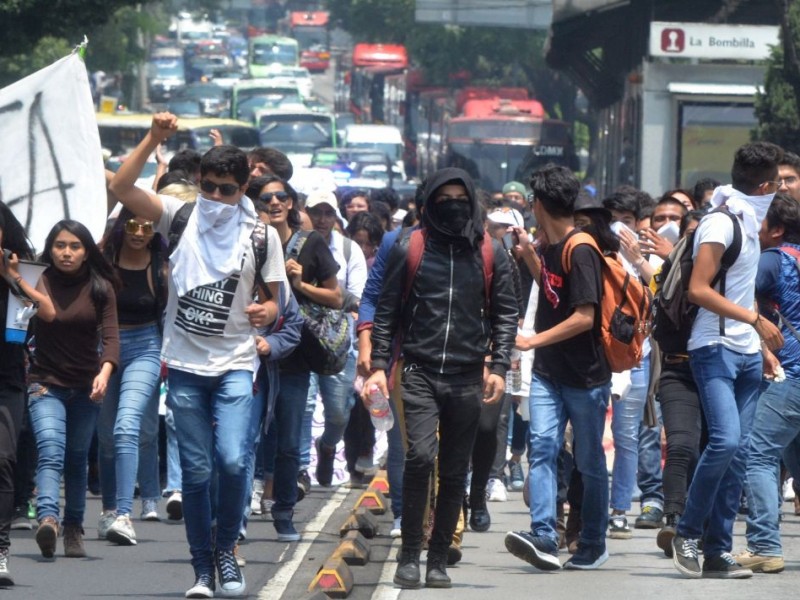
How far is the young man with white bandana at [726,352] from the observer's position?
7848 millimetres

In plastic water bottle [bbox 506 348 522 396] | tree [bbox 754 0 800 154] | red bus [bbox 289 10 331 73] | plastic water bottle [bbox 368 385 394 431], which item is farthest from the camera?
red bus [bbox 289 10 331 73]

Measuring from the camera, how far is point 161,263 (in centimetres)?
954


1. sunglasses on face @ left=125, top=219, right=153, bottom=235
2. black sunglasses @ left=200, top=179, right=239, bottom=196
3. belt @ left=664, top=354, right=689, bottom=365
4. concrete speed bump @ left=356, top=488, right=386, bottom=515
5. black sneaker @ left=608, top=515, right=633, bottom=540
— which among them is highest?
black sunglasses @ left=200, top=179, right=239, bottom=196

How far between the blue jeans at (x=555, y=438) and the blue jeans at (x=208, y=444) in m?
1.39

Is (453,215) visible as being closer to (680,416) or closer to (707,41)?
(680,416)

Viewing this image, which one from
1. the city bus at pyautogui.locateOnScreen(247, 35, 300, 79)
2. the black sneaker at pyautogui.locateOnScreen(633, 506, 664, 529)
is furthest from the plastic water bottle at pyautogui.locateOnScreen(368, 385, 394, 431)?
the city bus at pyautogui.locateOnScreen(247, 35, 300, 79)

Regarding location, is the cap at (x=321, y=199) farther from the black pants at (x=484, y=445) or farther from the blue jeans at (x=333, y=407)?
the black pants at (x=484, y=445)

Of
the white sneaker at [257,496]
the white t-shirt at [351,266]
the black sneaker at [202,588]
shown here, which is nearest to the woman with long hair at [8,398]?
the black sneaker at [202,588]

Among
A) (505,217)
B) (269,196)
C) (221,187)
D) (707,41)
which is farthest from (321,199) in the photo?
(707,41)

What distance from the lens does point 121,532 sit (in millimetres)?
9391

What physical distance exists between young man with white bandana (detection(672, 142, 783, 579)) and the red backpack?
1.09 ft

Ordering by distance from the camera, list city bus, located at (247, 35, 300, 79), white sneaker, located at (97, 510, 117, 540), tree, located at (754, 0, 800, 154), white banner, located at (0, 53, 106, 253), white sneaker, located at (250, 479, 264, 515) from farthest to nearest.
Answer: city bus, located at (247, 35, 300, 79)
tree, located at (754, 0, 800, 154)
white sneaker, located at (250, 479, 264, 515)
white banner, located at (0, 53, 106, 253)
white sneaker, located at (97, 510, 117, 540)

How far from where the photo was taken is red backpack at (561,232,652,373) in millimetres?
8281

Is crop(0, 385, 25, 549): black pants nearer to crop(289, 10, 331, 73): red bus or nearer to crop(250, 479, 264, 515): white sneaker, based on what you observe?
crop(250, 479, 264, 515): white sneaker
